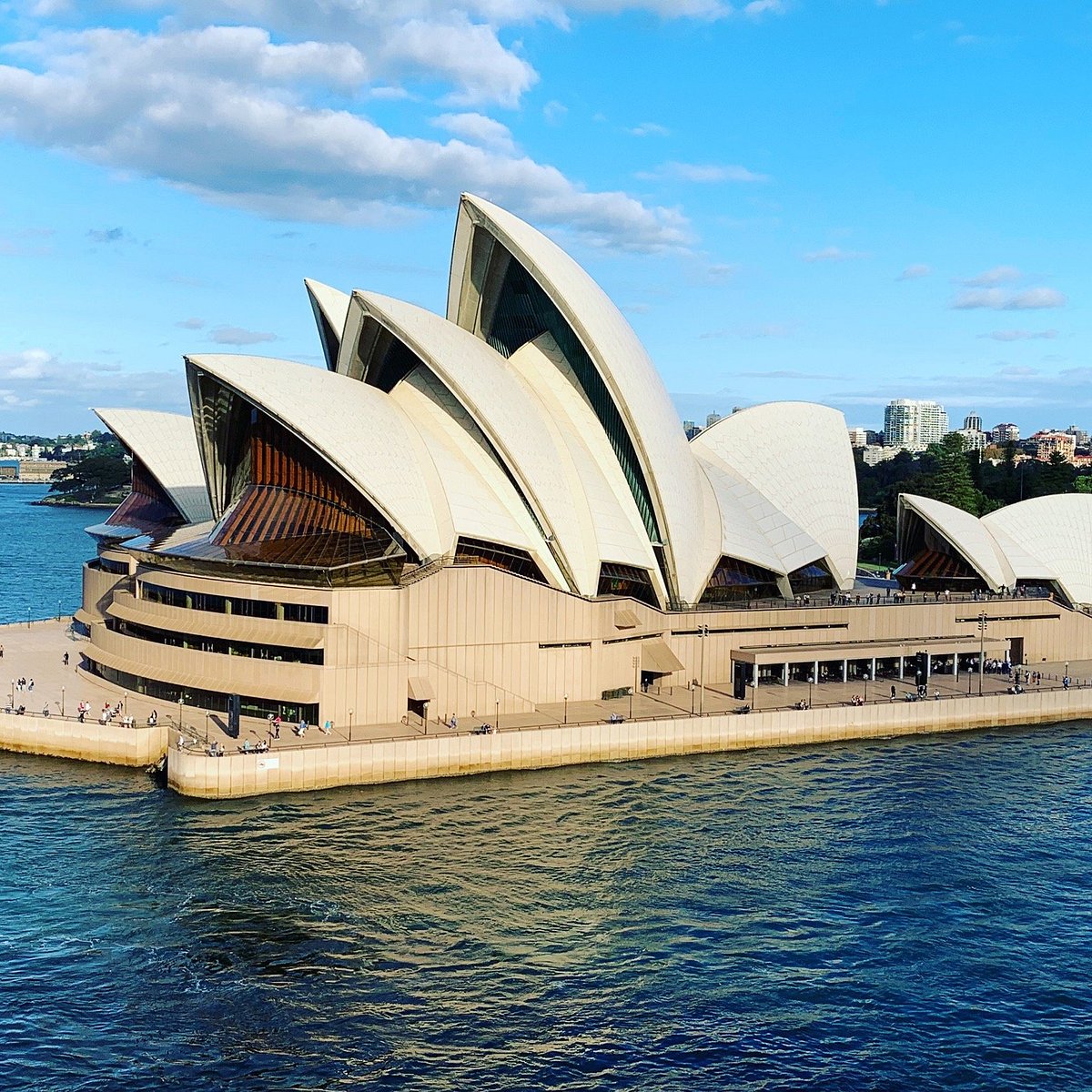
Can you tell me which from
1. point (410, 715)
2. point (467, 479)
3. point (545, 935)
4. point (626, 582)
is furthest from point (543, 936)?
point (626, 582)

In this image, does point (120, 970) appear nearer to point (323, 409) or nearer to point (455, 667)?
point (455, 667)

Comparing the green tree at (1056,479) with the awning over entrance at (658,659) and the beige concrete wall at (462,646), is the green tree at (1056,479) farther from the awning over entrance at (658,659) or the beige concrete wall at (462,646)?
the awning over entrance at (658,659)

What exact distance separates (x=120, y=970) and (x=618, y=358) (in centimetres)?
3270

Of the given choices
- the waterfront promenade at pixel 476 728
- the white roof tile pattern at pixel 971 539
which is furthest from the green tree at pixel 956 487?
the waterfront promenade at pixel 476 728

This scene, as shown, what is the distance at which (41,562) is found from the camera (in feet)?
356

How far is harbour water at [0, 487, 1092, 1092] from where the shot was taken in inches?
838

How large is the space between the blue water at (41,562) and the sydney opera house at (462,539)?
77.0 feet

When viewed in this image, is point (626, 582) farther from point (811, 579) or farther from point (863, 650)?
point (811, 579)

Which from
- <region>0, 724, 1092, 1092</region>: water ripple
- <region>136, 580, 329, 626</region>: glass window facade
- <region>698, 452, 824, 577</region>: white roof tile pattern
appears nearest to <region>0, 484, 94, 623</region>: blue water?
<region>136, 580, 329, 626</region>: glass window facade

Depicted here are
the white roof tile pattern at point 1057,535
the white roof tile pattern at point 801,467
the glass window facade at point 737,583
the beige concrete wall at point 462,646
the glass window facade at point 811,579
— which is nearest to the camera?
the beige concrete wall at point 462,646

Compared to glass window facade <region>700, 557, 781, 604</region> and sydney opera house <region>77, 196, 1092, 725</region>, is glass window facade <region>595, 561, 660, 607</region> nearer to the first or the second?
sydney opera house <region>77, 196, 1092, 725</region>

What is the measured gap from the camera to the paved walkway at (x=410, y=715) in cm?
3984

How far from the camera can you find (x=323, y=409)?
4456 centimetres

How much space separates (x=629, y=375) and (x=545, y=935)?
28600 mm
